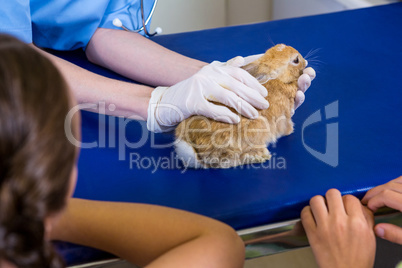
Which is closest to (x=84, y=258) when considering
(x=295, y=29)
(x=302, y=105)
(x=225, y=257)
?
(x=225, y=257)

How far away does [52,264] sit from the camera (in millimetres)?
517

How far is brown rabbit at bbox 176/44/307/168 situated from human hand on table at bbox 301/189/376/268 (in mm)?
162

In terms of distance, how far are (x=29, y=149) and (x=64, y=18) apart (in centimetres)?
85

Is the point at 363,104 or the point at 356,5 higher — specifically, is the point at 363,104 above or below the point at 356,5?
below

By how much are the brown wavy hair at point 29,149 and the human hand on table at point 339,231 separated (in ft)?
1.68

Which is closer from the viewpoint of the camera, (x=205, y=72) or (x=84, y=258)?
(x=84, y=258)

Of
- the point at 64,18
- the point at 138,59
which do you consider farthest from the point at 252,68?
the point at 64,18

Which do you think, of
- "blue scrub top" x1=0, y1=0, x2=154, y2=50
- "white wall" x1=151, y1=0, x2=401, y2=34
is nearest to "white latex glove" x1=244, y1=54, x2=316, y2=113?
"blue scrub top" x1=0, y1=0, x2=154, y2=50

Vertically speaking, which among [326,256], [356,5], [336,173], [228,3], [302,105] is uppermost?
[228,3]

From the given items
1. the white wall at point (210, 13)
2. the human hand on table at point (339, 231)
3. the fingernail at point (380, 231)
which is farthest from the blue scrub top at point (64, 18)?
the white wall at point (210, 13)

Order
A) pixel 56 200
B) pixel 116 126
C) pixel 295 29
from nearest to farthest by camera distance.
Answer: pixel 56 200 → pixel 116 126 → pixel 295 29

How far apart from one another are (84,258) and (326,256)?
17.4 inches

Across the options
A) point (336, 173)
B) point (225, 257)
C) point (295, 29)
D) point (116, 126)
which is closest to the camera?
point (225, 257)

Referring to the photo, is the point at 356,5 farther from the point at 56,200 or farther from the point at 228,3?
the point at 56,200
